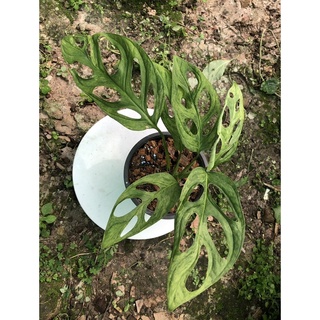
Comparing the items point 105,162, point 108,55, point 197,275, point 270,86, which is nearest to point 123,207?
point 105,162

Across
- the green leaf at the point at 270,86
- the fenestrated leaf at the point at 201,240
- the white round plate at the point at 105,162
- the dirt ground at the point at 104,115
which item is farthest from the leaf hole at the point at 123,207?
the green leaf at the point at 270,86

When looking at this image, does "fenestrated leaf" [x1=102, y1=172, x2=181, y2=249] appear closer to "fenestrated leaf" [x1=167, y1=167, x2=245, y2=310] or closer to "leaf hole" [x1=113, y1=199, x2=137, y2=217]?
"fenestrated leaf" [x1=167, y1=167, x2=245, y2=310]

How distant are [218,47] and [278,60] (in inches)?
10.0

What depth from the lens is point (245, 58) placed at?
1629 millimetres

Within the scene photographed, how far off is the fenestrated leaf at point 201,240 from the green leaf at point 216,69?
2.44 feet

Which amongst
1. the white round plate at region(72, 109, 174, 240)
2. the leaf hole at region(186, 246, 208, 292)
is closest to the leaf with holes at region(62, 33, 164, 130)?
the white round plate at region(72, 109, 174, 240)

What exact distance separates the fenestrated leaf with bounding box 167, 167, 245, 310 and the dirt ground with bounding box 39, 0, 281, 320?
26.4 inches

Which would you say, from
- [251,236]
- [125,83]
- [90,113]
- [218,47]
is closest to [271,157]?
[251,236]

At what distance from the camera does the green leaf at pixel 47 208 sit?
4.65 ft

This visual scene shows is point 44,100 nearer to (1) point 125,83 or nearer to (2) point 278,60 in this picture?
(1) point 125,83

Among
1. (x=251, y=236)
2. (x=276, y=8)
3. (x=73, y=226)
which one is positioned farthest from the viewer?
(x=276, y=8)

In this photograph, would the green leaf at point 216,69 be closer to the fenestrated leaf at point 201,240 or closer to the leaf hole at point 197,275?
the leaf hole at point 197,275

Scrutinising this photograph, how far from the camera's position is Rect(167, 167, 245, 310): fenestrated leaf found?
2.52 ft

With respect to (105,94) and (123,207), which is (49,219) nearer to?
(123,207)
